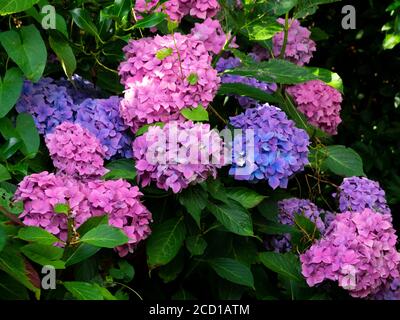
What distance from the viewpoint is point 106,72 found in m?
2.47

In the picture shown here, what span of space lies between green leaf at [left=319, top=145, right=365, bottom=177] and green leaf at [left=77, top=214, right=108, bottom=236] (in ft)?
2.79

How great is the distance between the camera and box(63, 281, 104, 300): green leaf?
1.62m

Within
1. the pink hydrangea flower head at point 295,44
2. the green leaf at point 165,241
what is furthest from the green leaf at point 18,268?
the pink hydrangea flower head at point 295,44

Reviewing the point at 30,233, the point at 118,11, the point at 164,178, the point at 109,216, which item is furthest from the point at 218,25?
the point at 30,233

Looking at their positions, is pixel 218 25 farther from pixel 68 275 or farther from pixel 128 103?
pixel 68 275

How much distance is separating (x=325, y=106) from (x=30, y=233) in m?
1.23

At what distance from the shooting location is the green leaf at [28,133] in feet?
6.81

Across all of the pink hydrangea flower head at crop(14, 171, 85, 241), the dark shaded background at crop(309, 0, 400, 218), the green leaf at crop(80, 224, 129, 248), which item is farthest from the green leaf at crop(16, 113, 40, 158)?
the dark shaded background at crop(309, 0, 400, 218)

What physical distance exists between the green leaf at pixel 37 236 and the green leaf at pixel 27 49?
1.86 ft

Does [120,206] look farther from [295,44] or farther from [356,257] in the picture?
[295,44]

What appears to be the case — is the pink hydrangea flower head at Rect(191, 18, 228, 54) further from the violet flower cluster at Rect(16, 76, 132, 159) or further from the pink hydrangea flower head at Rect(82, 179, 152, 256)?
the pink hydrangea flower head at Rect(82, 179, 152, 256)

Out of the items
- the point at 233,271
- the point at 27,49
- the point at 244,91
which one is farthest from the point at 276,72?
the point at 27,49

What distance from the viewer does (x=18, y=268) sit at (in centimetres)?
160

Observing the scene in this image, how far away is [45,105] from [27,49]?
0.58ft
